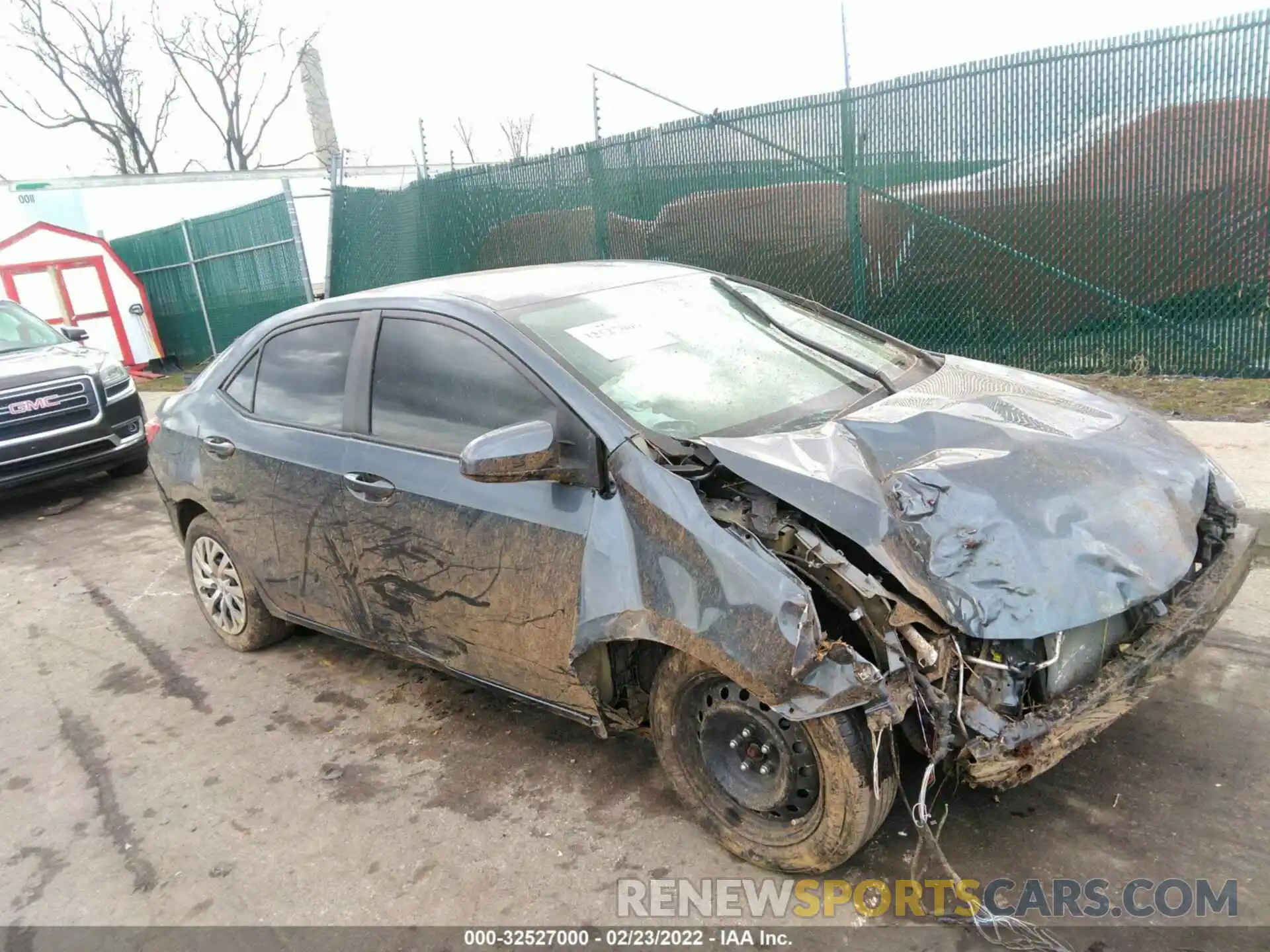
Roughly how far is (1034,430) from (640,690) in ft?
4.93

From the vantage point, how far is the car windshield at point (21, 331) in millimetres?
8578

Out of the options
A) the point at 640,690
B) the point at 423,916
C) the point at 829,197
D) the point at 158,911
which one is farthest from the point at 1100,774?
the point at 829,197

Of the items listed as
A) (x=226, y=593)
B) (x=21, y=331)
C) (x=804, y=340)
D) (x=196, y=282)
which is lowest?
(x=226, y=593)

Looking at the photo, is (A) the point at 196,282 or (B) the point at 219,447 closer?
(B) the point at 219,447

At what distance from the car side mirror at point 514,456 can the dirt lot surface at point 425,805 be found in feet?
3.97

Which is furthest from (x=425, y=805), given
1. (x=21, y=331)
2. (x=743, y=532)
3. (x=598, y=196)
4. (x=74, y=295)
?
(x=74, y=295)

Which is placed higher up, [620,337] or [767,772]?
[620,337]

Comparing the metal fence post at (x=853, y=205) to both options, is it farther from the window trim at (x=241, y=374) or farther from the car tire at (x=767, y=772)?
the car tire at (x=767, y=772)

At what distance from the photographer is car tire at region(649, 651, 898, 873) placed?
2.44 meters

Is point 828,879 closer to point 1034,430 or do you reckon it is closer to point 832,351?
point 1034,430

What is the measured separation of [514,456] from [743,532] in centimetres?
73

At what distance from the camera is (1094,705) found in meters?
2.43

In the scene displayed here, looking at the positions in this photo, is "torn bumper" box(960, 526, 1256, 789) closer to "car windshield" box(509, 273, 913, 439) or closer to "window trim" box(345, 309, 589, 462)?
"car windshield" box(509, 273, 913, 439)

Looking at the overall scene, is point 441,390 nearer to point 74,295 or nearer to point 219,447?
point 219,447
